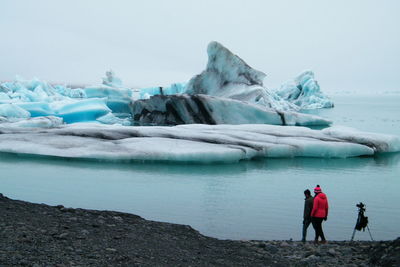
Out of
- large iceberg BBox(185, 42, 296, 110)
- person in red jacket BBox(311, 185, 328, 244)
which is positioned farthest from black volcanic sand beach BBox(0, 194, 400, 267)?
large iceberg BBox(185, 42, 296, 110)

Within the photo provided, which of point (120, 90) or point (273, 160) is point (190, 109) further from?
point (120, 90)

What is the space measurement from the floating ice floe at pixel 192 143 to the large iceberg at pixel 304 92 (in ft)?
81.7

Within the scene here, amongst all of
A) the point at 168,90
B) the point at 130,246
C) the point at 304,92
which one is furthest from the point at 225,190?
the point at 304,92

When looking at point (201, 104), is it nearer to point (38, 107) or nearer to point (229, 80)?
point (229, 80)

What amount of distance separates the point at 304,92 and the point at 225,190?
3241 cm

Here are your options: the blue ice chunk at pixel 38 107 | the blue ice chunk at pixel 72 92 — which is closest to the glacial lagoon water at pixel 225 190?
the blue ice chunk at pixel 38 107

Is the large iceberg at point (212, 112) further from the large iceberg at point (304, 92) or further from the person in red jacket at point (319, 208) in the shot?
the large iceberg at point (304, 92)

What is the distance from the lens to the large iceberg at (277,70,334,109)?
38125mm

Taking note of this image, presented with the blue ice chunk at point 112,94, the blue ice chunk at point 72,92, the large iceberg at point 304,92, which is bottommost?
the blue ice chunk at point 112,94

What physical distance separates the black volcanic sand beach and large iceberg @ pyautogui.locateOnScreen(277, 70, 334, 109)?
34.0 metres

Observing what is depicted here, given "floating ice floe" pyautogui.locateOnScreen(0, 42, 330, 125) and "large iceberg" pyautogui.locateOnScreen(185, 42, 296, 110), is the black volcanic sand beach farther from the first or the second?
"large iceberg" pyautogui.locateOnScreen(185, 42, 296, 110)

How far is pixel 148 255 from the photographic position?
3.98m

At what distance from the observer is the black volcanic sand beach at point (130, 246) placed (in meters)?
3.60

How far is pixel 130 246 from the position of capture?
164 inches
